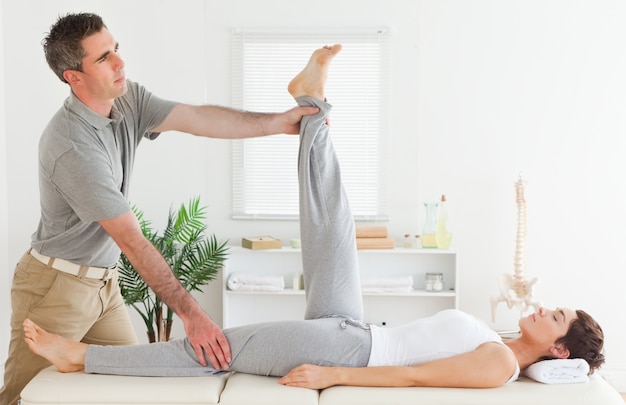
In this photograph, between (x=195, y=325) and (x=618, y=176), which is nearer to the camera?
(x=195, y=325)

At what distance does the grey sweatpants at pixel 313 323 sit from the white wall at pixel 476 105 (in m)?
2.01

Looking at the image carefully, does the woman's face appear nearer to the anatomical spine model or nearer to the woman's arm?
the woman's arm

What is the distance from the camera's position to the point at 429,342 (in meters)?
2.60

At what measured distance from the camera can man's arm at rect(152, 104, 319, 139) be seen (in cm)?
293

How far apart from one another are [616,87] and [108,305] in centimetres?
327

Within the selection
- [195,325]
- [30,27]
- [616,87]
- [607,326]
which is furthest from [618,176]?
[30,27]

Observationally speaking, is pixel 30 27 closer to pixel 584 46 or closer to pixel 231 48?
pixel 231 48

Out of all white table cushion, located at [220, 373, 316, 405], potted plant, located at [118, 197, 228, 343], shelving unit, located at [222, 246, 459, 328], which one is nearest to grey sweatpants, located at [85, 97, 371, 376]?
white table cushion, located at [220, 373, 316, 405]

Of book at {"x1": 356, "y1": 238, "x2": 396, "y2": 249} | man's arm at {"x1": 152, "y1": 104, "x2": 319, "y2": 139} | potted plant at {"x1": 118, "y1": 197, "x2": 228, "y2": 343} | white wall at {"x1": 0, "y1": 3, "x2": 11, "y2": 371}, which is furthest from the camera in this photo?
white wall at {"x1": 0, "y1": 3, "x2": 11, "y2": 371}

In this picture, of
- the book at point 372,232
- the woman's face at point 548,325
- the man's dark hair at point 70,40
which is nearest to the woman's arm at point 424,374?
the woman's face at point 548,325

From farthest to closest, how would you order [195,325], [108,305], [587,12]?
[587,12] → [108,305] → [195,325]

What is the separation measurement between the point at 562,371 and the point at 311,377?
0.81 metres

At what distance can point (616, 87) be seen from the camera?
465 centimetres

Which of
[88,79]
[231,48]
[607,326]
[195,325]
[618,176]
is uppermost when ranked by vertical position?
[231,48]
